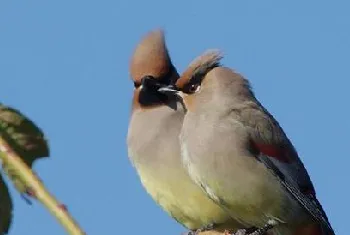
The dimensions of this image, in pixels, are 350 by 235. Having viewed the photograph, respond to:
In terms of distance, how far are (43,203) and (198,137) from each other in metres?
4.09

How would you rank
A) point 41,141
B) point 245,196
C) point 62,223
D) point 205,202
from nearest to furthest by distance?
point 62,223
point 41,141
point 245,196
point 205,202

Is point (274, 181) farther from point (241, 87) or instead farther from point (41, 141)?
point (41, 141)

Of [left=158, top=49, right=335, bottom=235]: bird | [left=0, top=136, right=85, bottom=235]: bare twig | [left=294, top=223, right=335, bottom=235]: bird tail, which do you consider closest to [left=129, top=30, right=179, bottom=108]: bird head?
[left=158, top=49, right=335, bottom=235]: bird

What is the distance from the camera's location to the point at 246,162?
203 inches

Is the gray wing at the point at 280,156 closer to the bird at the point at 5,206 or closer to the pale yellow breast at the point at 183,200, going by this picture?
the pale yellow breast at the point at 183,200

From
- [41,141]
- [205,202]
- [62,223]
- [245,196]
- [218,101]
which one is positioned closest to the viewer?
[62,223]

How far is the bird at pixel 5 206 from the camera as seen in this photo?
127 cm

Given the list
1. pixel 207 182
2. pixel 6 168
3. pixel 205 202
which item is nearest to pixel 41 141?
pixel 6 168

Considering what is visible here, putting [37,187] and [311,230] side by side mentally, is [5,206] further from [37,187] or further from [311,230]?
[311,230]

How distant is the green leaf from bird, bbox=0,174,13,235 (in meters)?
0.06

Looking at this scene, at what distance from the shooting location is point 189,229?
631cm

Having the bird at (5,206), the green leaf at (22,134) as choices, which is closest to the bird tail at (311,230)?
the green leaf at (22,134)

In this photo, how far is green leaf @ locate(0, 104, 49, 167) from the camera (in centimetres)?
129

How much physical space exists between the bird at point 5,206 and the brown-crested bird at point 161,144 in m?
4.61
